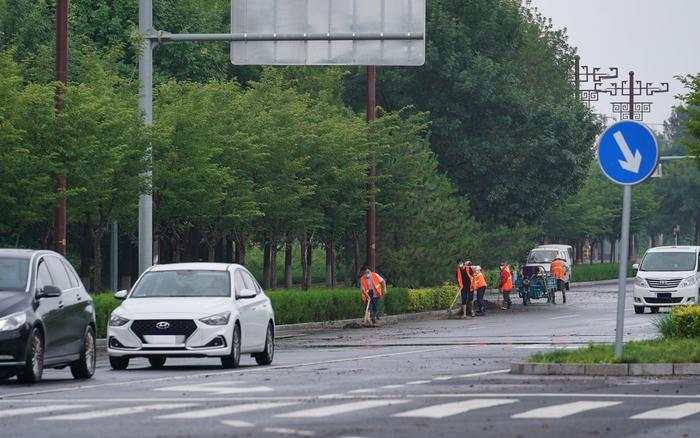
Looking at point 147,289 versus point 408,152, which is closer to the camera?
point 147,289

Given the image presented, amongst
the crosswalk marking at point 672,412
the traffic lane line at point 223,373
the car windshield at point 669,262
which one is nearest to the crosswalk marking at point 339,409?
the crosswalk marking at point 672,412

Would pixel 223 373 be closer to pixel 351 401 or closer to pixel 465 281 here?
pixel 351 401

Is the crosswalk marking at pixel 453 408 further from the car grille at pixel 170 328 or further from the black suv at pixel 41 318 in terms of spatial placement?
the car grille at pixel 170 328

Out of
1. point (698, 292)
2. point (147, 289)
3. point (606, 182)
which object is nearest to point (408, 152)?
point (698, 292)

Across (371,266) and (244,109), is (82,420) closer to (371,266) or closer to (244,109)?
(244,109)

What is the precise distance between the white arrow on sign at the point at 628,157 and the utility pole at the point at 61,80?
13.9 meters

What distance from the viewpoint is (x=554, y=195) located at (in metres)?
67.4

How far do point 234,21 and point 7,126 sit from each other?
482 centimetres

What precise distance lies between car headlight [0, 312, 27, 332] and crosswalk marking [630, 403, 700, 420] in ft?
24.3

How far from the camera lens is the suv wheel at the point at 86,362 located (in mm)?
21016

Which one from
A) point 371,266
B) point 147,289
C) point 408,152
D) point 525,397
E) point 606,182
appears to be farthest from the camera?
point 606,182

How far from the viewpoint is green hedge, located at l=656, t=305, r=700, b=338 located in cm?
2473

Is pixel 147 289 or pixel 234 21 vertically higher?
pixel 234 21

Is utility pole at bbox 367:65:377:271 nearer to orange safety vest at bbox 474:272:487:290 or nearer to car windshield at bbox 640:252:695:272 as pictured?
orange safety vest at bbox 474:272:487:290
